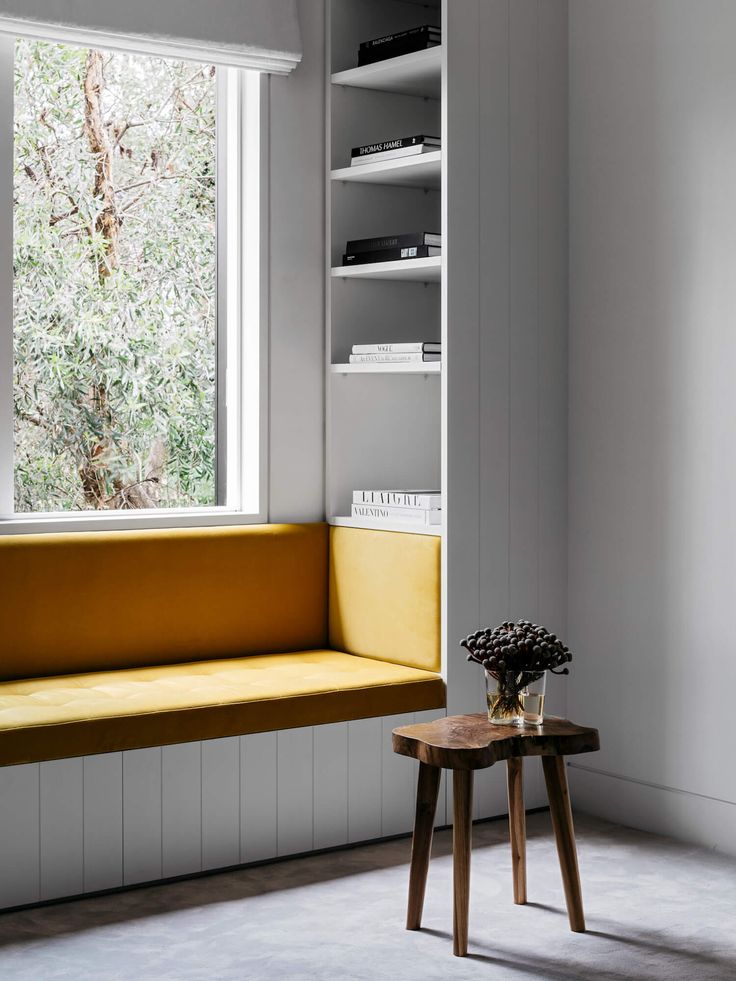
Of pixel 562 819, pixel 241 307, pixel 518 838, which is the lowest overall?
pixel 518 838

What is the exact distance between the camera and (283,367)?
158 inches

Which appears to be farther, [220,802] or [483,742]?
[220,802]

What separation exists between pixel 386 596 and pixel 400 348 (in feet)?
2.44

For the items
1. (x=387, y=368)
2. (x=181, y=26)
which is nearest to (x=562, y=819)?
(x=387, y=368)

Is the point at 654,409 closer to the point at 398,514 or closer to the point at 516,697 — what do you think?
the point at 398,514

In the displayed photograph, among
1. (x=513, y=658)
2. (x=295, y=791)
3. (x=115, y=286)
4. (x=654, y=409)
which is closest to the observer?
(x=513, y=658)

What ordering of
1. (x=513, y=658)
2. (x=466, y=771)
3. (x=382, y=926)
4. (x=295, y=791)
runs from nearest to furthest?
(x=466, y=771) < (x=513, y=658) < (x=382, y=926) < (x=295, y=791)

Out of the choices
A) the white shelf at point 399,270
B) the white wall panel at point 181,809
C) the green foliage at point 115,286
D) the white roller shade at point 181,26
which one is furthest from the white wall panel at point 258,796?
the white roller shade at point 181,26

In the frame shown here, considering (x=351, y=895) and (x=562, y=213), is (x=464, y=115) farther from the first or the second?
(x=351, y=895)

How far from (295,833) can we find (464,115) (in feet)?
6.77

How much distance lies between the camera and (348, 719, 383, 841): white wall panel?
11.5ft

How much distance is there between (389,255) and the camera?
3.88 meters

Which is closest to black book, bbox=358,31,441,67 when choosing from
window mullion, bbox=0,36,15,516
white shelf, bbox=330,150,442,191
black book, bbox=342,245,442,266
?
white shelf, bbox=330,150,442,191

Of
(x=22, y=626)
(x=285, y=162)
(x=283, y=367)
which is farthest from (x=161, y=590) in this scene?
(x=285, y=162)
